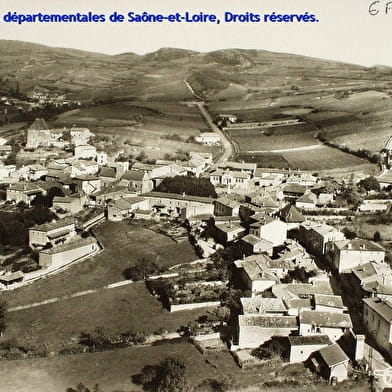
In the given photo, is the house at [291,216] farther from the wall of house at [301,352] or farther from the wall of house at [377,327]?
the wall of house at [301,352]

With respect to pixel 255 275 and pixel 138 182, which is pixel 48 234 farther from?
pixel 255 275

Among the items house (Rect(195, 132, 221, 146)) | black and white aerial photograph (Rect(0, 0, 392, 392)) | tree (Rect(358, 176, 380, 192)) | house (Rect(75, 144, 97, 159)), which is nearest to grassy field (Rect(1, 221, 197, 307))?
black and white aerial photograph (Rect(0, 0, 392, 392))

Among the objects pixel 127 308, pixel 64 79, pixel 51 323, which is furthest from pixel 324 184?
pixel 64 79

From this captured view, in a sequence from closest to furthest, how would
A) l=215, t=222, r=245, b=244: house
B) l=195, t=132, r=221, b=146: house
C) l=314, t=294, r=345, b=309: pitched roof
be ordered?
l=314, t=294, r=345, b=309: pitched roof, l=215, t=222, r=245, b=244: house, l=195, t=132, r=221, b=146: house

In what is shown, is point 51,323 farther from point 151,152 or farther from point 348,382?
point 151,152

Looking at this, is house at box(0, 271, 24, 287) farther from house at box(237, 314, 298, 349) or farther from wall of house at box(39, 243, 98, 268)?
house at box(237, 314, 298, 349)

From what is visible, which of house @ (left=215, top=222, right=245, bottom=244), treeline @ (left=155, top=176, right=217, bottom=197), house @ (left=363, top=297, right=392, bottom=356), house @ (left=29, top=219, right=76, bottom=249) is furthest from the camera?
treeline @ (left=155, top=176, right=217, bottom=197)

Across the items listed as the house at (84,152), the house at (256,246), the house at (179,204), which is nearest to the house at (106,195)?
the house at (179,204)
